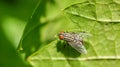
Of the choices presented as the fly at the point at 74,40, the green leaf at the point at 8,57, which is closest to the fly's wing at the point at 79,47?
the fly at the point at 74,40

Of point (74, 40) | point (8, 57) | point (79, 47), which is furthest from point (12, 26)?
point (79, 47)

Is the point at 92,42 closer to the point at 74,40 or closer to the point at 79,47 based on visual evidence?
the point at 79,47

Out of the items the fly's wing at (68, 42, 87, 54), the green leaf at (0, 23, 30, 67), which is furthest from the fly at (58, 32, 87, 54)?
the green leaf at (0, 23, 30, 67)

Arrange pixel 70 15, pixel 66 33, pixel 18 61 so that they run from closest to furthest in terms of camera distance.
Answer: pixel 70 15
pixel 66 33
pixel 18 61

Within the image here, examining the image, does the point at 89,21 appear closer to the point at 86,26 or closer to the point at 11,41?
the point at 86,26

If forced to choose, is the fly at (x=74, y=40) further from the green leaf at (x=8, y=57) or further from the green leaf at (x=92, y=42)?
the green leaf at (x=8, y=57)

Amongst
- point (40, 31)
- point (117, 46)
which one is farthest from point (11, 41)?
point (117, 46)
